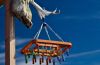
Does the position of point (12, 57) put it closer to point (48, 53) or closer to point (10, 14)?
point (10, 14)

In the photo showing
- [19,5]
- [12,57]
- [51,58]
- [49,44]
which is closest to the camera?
[12,57]

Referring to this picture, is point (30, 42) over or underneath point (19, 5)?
underneath

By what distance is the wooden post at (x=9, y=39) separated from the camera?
27.9 feet

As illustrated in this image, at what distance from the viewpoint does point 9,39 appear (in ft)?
28.4

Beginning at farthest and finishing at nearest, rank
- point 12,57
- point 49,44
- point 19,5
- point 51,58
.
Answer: point 51,58 → point 49,44 → point 19,5 → point 12,57

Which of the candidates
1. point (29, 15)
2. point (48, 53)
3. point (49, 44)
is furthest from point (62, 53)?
point (29, 15)

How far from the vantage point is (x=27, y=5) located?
929 centimetres

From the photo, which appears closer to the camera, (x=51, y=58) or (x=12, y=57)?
(x=12, y=57)

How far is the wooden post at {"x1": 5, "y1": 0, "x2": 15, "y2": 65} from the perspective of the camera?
335 inches

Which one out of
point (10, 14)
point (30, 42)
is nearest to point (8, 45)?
point (10, 14)

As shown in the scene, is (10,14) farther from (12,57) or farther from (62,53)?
(62,53)

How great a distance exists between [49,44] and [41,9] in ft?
3.92

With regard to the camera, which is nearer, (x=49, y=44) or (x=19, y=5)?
(x=19, y=5)

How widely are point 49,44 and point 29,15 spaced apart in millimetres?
1829
